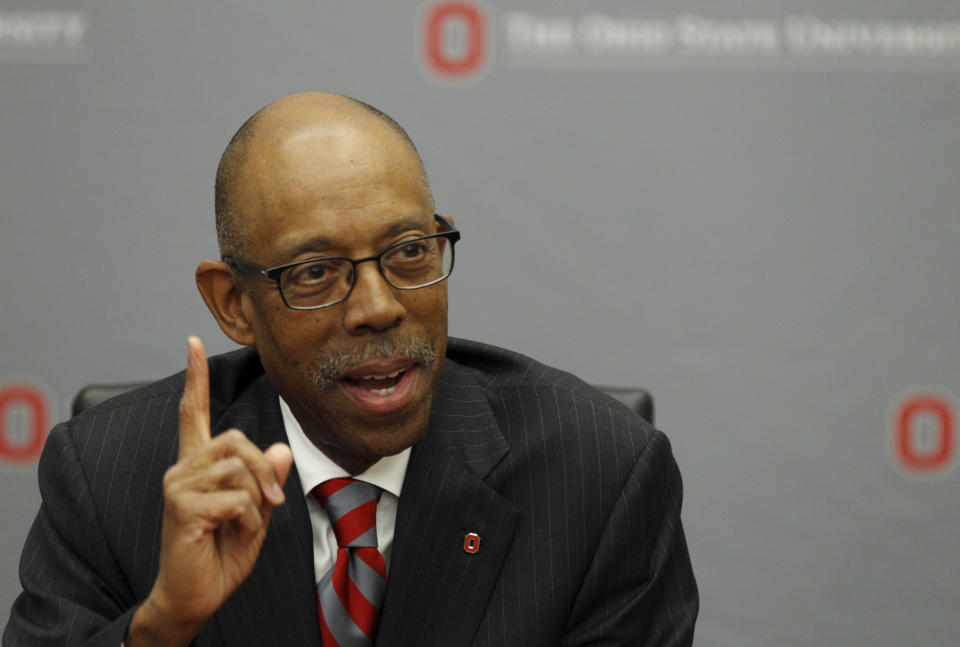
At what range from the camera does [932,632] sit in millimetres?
2709

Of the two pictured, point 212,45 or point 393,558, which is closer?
point 393,558

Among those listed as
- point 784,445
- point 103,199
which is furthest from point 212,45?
point 784,445

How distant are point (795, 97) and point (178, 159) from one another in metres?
1.47

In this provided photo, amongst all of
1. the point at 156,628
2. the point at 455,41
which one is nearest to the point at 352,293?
the point at 156,628

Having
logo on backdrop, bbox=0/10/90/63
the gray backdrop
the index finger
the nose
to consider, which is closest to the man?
the nose

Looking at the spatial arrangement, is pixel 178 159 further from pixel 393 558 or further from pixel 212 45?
pixel 393 558

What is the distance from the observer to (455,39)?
2592mm

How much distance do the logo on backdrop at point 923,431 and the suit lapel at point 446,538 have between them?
1.33 m

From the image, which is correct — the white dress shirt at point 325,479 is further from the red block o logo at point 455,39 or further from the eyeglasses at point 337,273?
the red block o logo at point 455,39

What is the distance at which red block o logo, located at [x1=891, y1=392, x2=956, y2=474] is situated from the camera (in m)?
2.61

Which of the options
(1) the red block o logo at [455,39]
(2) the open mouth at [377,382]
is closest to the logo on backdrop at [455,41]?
(1) the red block o logo at [455,39]

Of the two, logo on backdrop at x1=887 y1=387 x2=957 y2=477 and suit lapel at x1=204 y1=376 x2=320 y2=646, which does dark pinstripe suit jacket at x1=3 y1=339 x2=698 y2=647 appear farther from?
logo on backdrop at x1=887 y1=387 x2=957 y2=477

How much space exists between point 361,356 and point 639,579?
52 centimetres

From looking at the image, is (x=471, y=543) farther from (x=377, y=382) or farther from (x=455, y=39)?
(x=455, y=39)
